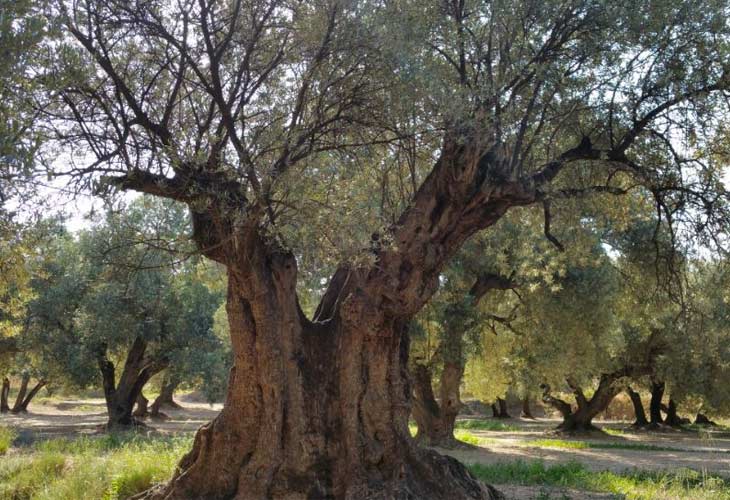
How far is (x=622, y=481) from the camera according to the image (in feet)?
36.7

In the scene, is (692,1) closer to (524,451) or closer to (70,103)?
(70,103)

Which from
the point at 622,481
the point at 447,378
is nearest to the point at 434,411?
the point at 447,378

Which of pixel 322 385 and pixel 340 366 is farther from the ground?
pixel 340 366

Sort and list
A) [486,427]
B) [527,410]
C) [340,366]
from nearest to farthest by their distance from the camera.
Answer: [340,366] < [486,427] < [527,410]

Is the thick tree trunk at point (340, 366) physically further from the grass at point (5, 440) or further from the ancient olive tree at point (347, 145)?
the grass at point (5, 440)

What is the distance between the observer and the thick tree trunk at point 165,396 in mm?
28475

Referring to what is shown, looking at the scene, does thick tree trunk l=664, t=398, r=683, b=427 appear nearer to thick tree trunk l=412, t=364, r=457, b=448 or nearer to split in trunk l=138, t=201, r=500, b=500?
thick tree trunk l=412, t=364, r=457, b=448

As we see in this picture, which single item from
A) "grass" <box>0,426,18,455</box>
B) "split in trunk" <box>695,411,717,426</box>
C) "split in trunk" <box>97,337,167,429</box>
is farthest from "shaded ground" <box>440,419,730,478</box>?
"split in trunk" <box>695,411,717,426</box>

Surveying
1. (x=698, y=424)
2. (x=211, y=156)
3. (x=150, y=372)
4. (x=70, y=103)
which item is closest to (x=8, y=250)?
(x=70, y=103)

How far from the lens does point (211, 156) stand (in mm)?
7312

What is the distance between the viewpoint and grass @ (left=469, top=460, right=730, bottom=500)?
31.4 feet

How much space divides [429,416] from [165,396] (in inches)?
1078

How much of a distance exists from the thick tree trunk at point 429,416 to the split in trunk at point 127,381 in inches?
415

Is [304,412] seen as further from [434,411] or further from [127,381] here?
[127,381]
